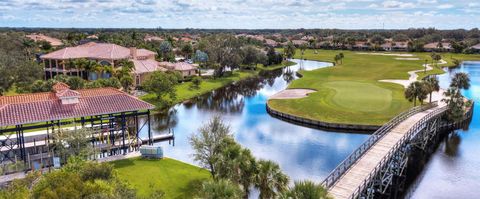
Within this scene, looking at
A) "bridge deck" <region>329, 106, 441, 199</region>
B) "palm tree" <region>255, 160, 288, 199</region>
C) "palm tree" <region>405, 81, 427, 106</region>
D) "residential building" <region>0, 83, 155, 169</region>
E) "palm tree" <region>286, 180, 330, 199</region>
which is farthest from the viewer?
"palm tree" <region>405, 81, 427, 106</region>

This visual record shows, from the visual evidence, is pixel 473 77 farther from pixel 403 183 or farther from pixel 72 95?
pixel 72 95

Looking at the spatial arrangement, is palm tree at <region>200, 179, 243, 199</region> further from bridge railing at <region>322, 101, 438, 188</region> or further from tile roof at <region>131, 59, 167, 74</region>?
tile roof at <region>131, 59, 167, 74</region>

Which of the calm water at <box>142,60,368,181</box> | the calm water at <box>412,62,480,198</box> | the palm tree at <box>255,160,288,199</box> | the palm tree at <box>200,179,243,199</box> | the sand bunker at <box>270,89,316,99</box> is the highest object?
the palm tree at <box>200,179,243,199</box>

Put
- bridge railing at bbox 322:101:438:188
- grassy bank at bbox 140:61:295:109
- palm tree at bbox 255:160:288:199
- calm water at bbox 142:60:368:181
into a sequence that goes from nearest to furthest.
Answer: palm tree at bbox 255:160:288:199, bridge railing at bbox 322:101:438:188, calm water at bbox 142:60:368:181, grassy bank at bbox 140:61:295:109

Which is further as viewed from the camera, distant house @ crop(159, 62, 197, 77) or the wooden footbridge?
distant house @ crop(159, 62, 197, 77)

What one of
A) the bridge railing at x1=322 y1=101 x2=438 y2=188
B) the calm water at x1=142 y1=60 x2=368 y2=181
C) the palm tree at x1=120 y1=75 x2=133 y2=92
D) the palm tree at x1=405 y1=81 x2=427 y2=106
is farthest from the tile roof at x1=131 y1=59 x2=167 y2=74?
the bridge railing at x1=322 y1=101 x2=438 y2=188

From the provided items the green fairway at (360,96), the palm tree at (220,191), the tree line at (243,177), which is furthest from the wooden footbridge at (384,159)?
the palm tree at (220,191)

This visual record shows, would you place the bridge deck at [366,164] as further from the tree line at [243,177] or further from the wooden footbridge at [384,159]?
the tree line at [243,177]

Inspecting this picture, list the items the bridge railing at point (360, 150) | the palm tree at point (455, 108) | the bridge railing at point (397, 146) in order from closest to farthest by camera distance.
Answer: the bridge railing at point (397, 146) → the bridge railing at point (360, 150) → the palm tree at point (455, 108)
